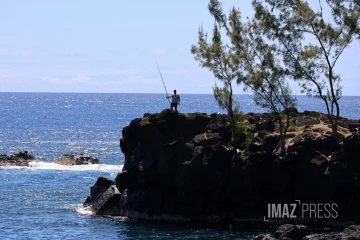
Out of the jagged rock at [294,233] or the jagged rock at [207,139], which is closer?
the jagged rock at [294,233]

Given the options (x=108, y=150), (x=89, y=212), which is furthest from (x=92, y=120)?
(x=89, y=212)

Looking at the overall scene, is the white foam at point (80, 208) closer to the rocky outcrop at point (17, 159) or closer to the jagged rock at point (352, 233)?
the jagged rock at point (352, 233)

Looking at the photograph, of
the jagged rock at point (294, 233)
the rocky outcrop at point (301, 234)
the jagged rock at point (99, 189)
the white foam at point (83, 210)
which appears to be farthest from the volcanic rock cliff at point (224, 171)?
the jagged rock at point (294, 233)

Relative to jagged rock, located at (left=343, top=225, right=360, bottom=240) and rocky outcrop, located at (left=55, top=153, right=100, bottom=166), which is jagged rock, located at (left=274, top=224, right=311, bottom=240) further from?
rocky outcrop, located at (left=55, top=153, right=100, bottom=166)

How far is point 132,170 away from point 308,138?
1319 cm

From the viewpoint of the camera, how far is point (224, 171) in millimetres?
51594

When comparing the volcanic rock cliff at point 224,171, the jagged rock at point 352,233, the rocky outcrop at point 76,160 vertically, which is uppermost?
the volcanic rock cliff at point 224,171

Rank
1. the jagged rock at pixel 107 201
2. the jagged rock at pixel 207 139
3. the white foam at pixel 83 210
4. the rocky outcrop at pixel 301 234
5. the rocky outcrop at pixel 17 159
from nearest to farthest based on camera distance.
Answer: the rocky outcrop at pixel 301 234 → the jagged rock at pixel 207 139 → the jagged rock at pixel 107 201 → the white foam at pixel 83 210 → the rocky outcrop at pixel 17 159

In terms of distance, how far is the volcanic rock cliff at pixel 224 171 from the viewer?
1944 inches

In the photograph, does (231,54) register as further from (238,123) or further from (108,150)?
Answer: (108,150)

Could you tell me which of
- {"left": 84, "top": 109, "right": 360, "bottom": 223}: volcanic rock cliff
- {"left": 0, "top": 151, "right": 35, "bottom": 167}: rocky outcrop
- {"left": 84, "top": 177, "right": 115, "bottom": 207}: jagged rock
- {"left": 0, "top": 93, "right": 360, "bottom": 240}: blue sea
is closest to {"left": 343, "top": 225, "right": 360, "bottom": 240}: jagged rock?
{"left": 84, "top": 109, "right": 360, "bottom": 223}: volcanic rock cliff

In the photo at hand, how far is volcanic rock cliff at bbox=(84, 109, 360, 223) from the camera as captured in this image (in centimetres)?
4938

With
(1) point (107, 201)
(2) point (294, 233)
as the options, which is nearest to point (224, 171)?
(1) point (107, 201)

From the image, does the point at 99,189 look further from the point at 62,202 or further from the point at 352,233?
the point at 352,233
